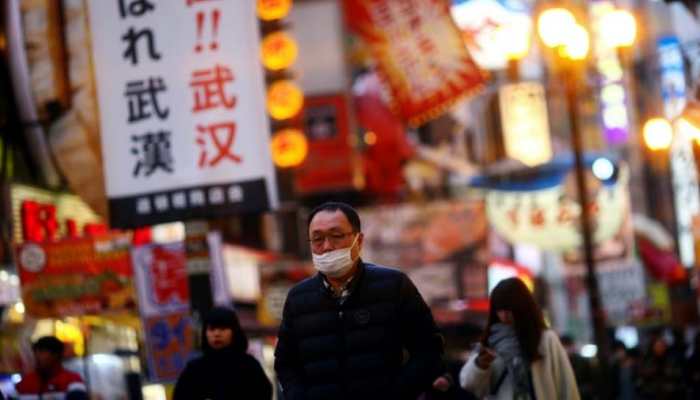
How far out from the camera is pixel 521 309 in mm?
9805

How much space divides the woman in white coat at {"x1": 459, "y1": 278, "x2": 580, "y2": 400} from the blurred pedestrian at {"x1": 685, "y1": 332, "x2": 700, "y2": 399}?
10091 millimetres

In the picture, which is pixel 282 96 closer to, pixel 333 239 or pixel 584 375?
pixel 584 375

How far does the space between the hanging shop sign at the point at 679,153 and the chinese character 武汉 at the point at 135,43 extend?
29.7 ft

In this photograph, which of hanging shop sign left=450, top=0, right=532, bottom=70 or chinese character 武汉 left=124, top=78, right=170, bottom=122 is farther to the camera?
hanging shop sign left=450, top=0, right=532, bottom=70

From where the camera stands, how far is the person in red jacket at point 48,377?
1185 cm

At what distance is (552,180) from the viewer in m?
31.9

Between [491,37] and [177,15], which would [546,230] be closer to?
[491,37]

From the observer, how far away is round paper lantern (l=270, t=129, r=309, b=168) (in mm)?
33625

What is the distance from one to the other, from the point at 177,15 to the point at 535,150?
1793cm

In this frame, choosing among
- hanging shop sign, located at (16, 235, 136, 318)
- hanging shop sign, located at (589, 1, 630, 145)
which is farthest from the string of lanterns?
hanging shop sign, located at (16, 235, 136, 318)

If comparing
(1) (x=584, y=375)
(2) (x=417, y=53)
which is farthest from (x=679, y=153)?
(1) (x=584, y=375)

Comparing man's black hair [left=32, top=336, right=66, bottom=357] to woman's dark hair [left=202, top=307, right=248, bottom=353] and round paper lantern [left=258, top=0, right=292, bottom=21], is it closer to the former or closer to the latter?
woman's dark hair [left=202, top=307, right=248, bottom=353]

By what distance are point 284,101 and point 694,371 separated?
15.6 m

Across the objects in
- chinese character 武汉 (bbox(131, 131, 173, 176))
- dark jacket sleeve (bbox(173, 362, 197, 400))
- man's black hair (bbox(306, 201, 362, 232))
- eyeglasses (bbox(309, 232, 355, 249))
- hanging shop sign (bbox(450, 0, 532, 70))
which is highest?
hanging shop sign (bbox(450, 0, 532, 70))
